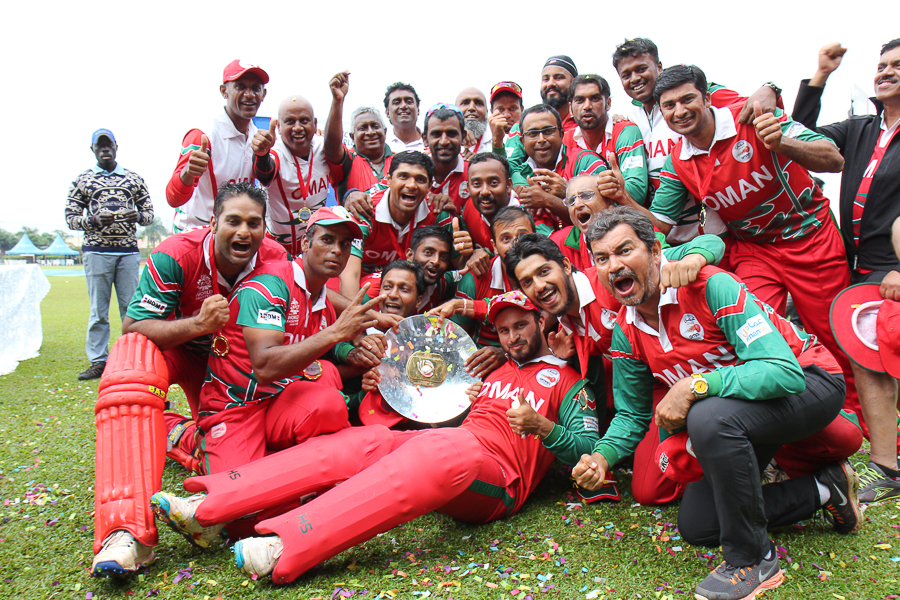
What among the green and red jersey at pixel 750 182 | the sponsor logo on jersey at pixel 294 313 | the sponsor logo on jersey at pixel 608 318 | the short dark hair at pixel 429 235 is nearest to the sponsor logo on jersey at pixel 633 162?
the green and red jersey at pixel 750 182

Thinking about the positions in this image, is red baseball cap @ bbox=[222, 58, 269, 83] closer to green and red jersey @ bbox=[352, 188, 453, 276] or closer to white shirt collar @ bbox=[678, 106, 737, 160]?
green and red jersey @ bbox=[352, 188, 453, 276]

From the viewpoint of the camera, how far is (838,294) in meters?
3.79

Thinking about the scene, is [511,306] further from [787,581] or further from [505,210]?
[787,581]

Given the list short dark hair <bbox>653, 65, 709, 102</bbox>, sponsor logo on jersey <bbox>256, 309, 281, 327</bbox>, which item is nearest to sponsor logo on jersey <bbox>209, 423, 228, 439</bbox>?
sponsor logo on jersey <bbox>256, 309, 281, 327</bbox>

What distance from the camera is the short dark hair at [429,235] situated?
15.9 feet

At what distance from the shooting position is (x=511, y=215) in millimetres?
4629

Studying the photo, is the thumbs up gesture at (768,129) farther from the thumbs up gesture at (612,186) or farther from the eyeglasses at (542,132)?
the eyeglasses at (542,132)

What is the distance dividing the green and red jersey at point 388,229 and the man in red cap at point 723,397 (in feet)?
7.80

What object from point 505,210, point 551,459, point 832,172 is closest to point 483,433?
point 551,459

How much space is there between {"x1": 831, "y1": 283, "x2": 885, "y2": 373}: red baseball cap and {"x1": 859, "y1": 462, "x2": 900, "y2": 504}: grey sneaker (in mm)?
652

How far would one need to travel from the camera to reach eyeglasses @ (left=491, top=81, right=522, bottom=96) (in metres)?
6.56

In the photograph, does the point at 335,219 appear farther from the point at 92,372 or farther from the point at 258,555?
the point at 92,372

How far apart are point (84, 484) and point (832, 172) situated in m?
5.56

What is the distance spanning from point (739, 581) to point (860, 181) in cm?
312
